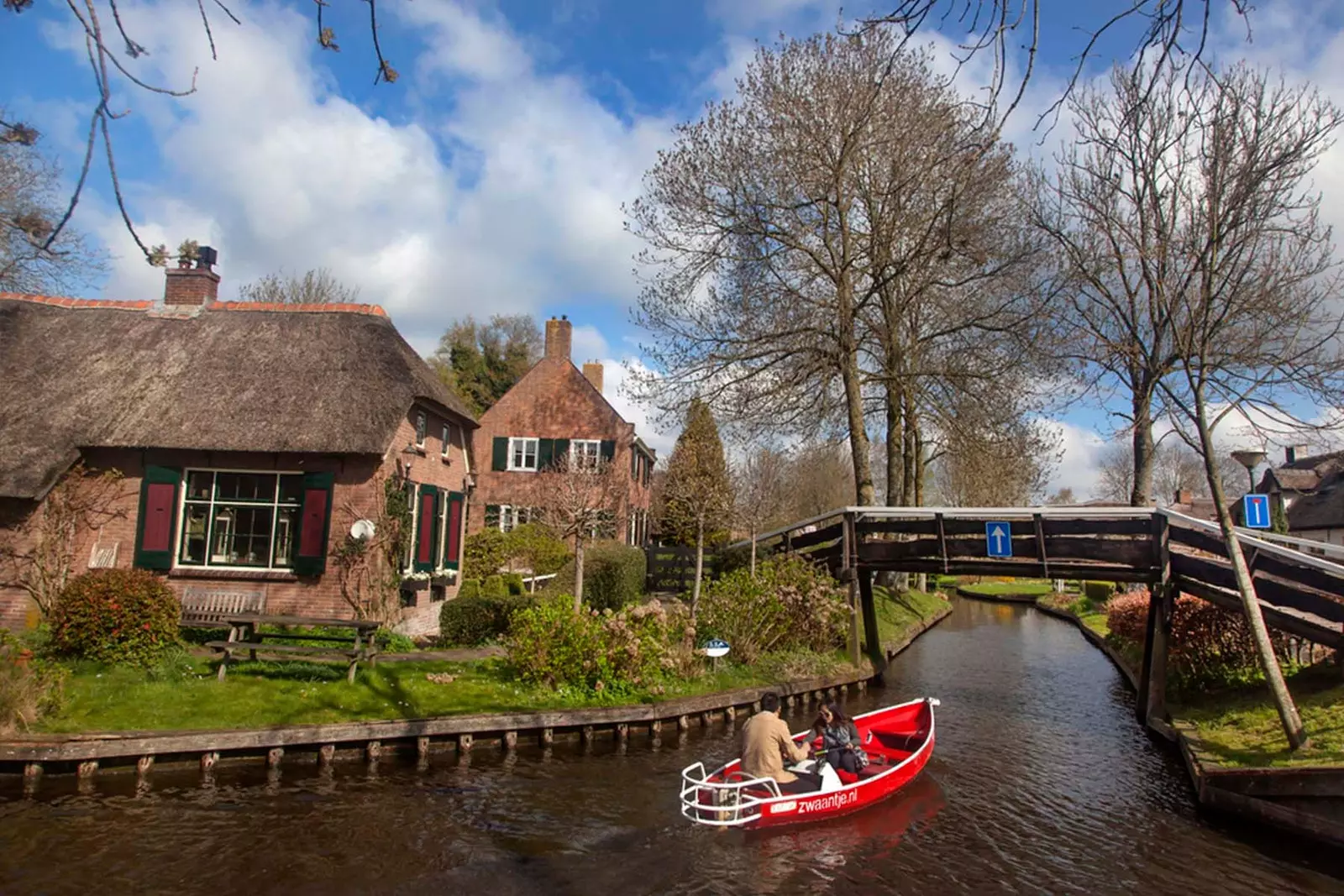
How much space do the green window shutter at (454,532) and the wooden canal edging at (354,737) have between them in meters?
8.02

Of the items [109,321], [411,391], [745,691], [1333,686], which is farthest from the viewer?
[109,321]

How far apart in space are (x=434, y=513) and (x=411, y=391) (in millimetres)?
3090

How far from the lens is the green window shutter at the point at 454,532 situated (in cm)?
1938

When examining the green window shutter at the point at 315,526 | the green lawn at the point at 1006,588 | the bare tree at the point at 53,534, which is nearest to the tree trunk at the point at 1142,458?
the green window shutter at the point at 315,526

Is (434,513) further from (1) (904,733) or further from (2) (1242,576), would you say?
(2) (1242,576)

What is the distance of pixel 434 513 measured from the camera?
18.5 m

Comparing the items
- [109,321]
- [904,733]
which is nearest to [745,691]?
[904,733]

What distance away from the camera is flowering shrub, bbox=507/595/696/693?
13000 millimetres

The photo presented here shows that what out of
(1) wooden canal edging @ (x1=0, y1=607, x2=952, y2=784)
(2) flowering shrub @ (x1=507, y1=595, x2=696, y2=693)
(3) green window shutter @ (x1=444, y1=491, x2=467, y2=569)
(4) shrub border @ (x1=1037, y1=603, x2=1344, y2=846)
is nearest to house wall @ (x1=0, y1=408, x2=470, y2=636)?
(3) green window shutter @ (x1=444, y1=491, x2=467, y2=569)

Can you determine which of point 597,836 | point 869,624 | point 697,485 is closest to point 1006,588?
point 869,624

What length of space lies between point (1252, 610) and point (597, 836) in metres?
8.21

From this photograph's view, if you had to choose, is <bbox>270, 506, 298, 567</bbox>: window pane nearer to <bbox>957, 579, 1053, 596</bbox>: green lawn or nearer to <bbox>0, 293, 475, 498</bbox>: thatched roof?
<bbox>0, 293, 475, 498</bbox>: thatched roof

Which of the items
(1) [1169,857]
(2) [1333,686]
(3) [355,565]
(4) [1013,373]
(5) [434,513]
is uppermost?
(4) [1013,373]

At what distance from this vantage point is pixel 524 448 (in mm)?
31031
